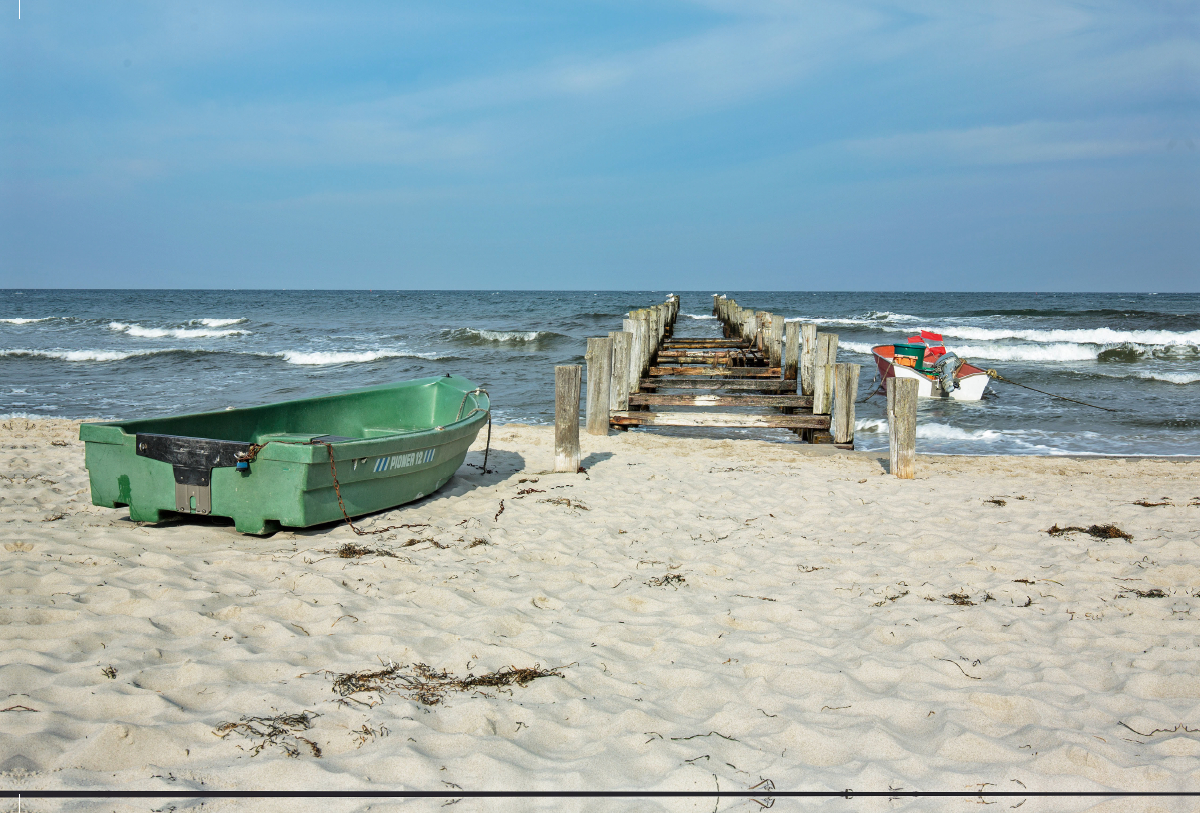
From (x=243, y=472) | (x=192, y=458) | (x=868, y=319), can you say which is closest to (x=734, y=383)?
(x=243, y=472)

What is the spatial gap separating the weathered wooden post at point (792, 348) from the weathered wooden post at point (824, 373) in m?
1.81

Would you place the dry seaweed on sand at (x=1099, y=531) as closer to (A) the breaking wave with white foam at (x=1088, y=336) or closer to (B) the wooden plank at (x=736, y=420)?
(B) the wooden plank at (x=736, y=420)

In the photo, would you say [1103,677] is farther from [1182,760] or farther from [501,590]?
[501,590]

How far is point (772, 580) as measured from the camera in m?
4.25

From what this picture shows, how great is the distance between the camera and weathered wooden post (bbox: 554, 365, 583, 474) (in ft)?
21.8

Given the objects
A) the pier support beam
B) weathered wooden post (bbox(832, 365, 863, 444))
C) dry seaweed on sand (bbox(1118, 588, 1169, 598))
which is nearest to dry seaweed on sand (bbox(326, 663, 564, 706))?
dry seaweed on sand (bbox(1118, 588, 1169, 598))

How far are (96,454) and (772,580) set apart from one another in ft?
14.4

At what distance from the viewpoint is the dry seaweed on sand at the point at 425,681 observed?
2.78 meters

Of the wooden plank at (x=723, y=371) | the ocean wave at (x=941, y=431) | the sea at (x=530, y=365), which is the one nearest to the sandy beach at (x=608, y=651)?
the ocean wave at (x=941, y=431)

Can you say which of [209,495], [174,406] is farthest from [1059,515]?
[174,406]

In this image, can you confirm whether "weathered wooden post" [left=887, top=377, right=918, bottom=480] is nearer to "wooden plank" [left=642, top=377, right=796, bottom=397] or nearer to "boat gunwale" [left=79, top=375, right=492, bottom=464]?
"wooden plank" [left=642, top=377, right=796, bottom=397]

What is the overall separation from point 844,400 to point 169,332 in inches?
1160

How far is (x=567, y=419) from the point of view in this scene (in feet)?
22.1

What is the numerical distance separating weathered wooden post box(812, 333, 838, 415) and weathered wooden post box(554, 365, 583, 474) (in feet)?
13.1
